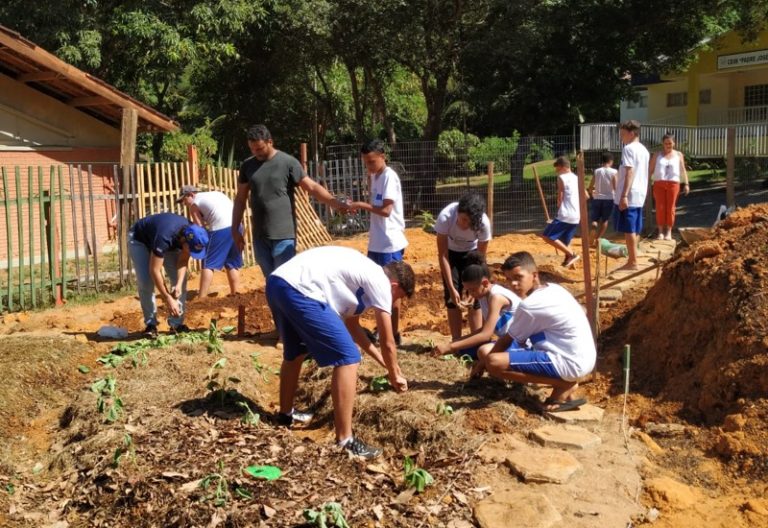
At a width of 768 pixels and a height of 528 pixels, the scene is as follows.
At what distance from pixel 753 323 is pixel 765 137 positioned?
17454mm

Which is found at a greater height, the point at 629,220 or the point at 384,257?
the point at 629,220

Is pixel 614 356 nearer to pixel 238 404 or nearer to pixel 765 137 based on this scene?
pixel 238 404

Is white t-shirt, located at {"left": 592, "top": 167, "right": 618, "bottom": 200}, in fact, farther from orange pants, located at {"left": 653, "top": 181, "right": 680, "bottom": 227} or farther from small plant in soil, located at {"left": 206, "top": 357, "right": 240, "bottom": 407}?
small plant in soil, located at {"left": 206, "top": 357, "right": 240, "bottom": 407}

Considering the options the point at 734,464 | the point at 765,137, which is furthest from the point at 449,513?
the point at 765,137

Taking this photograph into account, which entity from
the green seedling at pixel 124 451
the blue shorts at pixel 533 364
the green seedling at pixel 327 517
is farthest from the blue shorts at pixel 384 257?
the green seedling at pixel 327 517

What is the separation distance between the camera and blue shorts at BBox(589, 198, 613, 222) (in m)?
10.7

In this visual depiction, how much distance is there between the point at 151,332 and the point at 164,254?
0.83m

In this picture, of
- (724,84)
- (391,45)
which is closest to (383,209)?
(391,45)

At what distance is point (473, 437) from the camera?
5.05 m

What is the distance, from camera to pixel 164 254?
7.31m

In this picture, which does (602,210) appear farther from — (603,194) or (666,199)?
(666,199)

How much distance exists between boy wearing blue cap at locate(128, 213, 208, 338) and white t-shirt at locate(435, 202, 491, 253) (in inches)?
85.7

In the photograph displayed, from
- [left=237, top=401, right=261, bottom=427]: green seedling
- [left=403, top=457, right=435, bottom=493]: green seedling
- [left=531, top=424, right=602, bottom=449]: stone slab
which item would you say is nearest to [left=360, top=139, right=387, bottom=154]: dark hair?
[left=237, top=401, right=261, bottom=427]: green seedling

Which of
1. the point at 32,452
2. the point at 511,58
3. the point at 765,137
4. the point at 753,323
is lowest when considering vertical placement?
the point at 32,452
